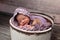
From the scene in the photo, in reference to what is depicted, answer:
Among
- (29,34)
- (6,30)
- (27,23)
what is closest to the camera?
(29,34)

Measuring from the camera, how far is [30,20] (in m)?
1.06

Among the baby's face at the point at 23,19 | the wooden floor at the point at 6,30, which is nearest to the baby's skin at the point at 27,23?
the baby's face at the point at 23,19

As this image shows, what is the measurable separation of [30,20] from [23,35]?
0.16m

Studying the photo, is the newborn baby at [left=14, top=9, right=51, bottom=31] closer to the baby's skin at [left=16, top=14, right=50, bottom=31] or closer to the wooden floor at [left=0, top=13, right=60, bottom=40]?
the baby's skin at [left=16, top=14, right=50, bottom=31]

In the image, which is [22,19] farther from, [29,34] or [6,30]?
[6,30]

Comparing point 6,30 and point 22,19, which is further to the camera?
point 6,30

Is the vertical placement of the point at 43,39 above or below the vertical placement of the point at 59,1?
below

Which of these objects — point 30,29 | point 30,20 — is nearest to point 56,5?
point 30,20

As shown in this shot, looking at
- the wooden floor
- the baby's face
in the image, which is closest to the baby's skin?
the baby's face

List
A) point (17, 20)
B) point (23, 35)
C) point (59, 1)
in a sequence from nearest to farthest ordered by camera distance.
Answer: point (23, 35) < point (17, 20) < point (59, 1)

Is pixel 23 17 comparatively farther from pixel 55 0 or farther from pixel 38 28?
pixel 55 0

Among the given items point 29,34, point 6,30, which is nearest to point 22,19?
point 29,34

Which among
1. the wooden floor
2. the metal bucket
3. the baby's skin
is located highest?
the baby's skin

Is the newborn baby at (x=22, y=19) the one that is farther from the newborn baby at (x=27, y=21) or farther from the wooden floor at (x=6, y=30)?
the wooden floor at (x=6, y=30)
